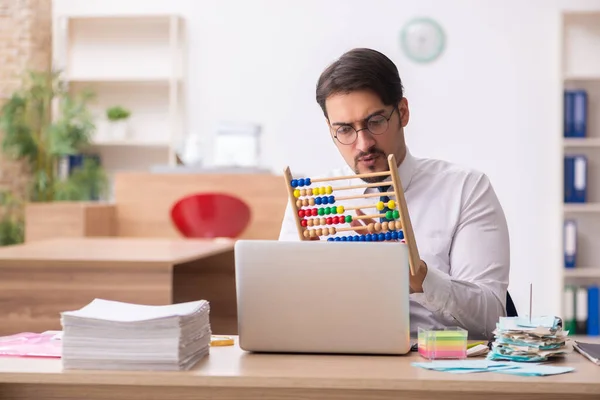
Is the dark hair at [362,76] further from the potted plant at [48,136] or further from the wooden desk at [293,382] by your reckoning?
the potted plant at [48,136]

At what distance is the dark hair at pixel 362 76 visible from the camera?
2256 mm

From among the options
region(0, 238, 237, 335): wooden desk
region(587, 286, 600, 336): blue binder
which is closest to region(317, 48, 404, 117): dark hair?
region(0, 238, 237, 335): wooden desk

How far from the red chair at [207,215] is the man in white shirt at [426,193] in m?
2.63

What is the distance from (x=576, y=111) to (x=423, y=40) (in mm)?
1092

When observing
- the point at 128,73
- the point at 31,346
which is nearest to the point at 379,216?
the point at 31,346

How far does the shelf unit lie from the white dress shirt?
4396 mm

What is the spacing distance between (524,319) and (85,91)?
5303mm

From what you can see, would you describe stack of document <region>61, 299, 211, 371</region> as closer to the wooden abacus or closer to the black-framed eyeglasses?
the wooden abacus

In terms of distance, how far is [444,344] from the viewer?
1729 millimetres

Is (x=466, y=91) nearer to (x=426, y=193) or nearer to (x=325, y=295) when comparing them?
(x=426, y=193)

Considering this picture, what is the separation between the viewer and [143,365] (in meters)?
1.62

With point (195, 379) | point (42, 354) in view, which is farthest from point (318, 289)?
point (42, 354)

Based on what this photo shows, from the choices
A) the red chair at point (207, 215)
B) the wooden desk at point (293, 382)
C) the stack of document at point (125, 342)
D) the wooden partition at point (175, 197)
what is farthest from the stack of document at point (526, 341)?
the wooden partition at point (175, 197)

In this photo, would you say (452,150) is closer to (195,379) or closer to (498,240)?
(498,240)
